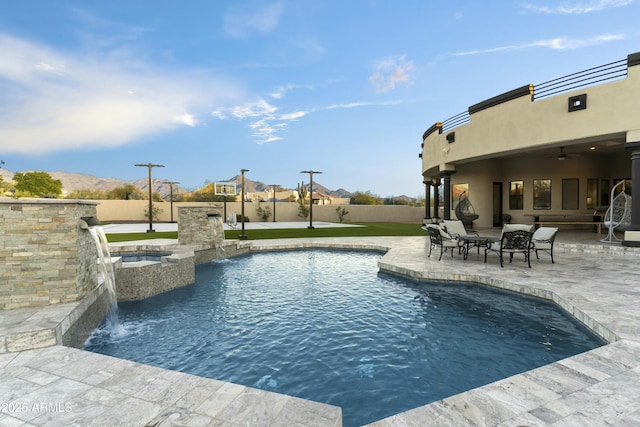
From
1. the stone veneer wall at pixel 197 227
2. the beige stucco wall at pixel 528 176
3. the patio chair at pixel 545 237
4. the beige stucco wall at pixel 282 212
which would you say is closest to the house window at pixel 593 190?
the beige stucco wall at pixel 528 176

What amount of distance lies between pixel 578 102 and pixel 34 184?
49934mm

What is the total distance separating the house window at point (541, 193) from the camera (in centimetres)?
1534

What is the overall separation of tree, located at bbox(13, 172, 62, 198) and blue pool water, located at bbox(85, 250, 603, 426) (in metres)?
42.6

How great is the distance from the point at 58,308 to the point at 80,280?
0.48 m

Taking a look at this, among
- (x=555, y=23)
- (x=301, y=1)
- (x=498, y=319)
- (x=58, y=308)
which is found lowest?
(x=498, y=319)

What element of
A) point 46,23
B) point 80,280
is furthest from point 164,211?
point 80,280

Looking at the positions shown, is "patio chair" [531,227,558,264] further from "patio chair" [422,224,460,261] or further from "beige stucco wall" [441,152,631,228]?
"beige stucco wall" [441,152,631,228]

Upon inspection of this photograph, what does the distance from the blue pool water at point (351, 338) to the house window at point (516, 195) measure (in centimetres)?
1231

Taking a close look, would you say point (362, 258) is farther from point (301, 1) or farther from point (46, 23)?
point (46, 23)

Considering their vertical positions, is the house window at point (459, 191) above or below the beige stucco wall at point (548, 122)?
below

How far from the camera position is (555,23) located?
13.0 meters

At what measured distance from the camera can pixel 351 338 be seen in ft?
13.3

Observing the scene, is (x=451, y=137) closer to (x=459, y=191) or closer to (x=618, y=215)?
(x=459, y=191)

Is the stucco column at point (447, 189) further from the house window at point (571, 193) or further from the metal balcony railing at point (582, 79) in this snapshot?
the house window at point (571, 193)
